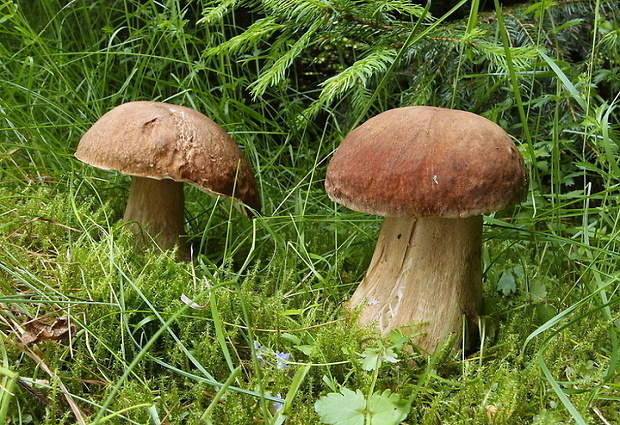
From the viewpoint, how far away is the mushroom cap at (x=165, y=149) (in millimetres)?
1896

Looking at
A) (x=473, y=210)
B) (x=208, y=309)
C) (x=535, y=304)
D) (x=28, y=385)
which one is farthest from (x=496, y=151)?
(x=28, y=385)

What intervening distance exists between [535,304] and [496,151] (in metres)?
0.67

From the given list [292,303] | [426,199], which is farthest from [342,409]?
[292,303]

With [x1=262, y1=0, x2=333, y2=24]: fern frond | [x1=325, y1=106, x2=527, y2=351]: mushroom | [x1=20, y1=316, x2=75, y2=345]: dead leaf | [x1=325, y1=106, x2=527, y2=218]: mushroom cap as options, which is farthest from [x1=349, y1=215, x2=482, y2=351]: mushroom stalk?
[x1=20, y1=316, x2=75, y2=345]: dead leaf

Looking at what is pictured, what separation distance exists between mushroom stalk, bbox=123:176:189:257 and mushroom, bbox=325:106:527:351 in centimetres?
90

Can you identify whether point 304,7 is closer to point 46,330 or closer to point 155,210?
point 155,210

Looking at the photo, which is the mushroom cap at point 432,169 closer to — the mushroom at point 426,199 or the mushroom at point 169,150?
the mushroom at point 426,199

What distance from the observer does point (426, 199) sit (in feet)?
4.80

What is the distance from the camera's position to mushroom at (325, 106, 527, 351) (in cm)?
147

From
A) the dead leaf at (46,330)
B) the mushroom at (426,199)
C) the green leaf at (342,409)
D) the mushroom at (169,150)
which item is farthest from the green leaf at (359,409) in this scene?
the mushroom at (169,150)

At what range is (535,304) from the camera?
1874mm

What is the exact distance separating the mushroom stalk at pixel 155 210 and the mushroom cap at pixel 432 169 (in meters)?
0.98

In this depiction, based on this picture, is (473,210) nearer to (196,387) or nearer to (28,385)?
Answer: (196,387)

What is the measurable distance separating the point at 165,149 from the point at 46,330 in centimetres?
75
